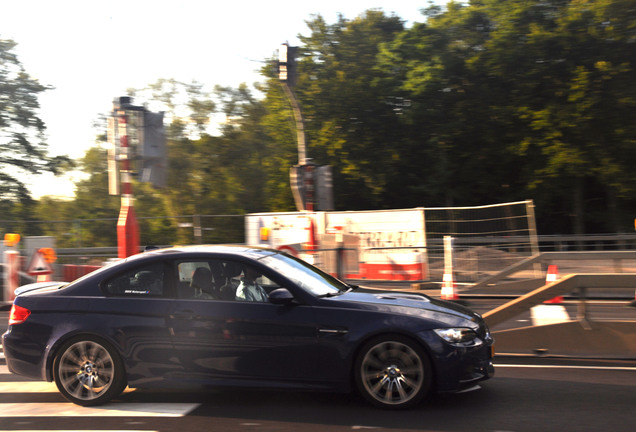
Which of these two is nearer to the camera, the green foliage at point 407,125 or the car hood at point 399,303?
the car hood at point 399,303

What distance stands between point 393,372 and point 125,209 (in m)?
8.88

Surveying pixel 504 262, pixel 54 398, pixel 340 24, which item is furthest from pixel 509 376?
pixel 340 24

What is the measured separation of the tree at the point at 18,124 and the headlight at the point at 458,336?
35332 mm

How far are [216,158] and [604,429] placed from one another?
3250cm

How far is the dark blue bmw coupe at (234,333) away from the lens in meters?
5.77

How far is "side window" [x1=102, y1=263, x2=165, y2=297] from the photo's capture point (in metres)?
6.35

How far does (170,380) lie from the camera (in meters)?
6.12

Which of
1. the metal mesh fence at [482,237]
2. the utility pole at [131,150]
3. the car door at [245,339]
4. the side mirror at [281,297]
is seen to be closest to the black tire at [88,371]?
the car door at [245,339]

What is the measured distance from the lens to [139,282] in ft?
21.0

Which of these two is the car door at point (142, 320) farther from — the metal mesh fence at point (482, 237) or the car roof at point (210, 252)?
the metal mesh fence at point (482, 237)

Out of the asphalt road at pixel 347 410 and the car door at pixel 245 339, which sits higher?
the car door at pixel 245 339

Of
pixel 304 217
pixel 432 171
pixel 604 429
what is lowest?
pixel 604 429

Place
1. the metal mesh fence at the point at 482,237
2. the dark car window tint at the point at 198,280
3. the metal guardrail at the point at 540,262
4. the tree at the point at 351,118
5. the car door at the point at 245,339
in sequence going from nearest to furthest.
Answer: the car door at the point at 245,339, the dark car window tint at the point at 198,280, the metal guardrail at the point at 540,262, the metal mesh fence at the point at 482,237, the tree at the point at 351,118

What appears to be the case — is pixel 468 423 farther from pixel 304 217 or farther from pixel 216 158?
pixel 216 158
